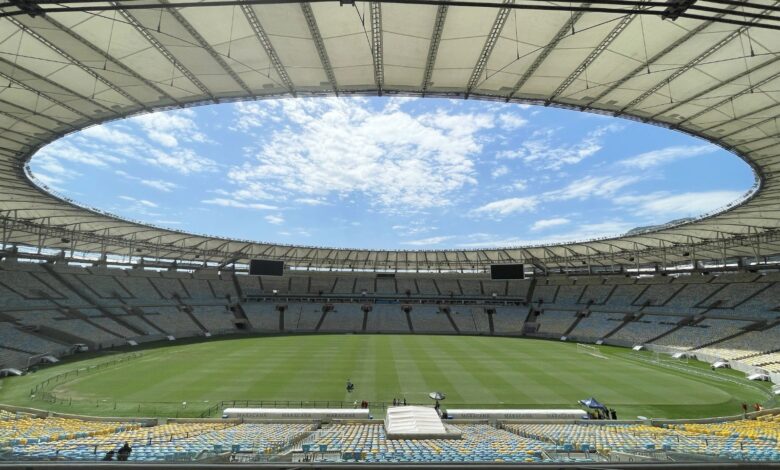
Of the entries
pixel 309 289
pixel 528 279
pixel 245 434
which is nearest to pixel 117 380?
pixel 245 434

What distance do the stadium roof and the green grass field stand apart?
631 inches

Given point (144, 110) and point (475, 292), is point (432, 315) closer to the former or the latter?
point (475, 292)

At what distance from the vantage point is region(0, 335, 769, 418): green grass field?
24.4m

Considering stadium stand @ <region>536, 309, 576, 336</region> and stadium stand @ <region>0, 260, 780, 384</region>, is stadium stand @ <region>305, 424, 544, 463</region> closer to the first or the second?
stadium stand @ <region>0, 260, 780, 384</region>

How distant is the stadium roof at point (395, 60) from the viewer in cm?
1215

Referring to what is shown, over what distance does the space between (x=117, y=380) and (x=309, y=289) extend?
142 feet

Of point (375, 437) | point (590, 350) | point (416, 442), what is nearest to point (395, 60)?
point (416, 442)

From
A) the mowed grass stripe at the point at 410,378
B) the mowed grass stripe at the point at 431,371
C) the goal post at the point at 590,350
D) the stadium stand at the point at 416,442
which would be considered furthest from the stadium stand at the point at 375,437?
the goal post at the point at 590,350

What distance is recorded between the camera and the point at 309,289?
235 ft

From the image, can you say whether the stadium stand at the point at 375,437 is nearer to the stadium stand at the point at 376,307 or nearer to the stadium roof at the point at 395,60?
the stadium roof at the point at 395,60

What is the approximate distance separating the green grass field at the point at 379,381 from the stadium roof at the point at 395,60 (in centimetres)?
1603

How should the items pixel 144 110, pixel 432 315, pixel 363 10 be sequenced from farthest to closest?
pixel 432 315 < pixel 144 110 < pixel 363 10

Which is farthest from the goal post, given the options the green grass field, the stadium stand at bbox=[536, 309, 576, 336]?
the stadium stand at bbox=[536, 309, 576, 336]

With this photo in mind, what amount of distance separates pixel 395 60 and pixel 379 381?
914 inches
